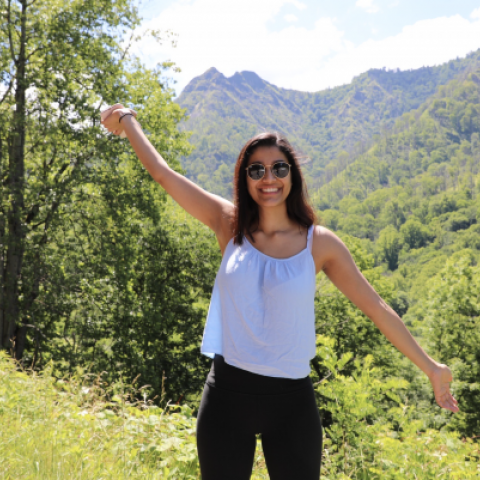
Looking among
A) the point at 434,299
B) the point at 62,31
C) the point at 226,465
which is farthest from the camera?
the point at 434,299

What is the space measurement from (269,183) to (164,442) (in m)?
1.99

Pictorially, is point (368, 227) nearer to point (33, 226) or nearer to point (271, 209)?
point (33, 226)

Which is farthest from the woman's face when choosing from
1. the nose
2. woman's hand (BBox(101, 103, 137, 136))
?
woman's hand (BBox(101, 103, 137, 136))

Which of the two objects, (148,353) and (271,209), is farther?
(148,353)

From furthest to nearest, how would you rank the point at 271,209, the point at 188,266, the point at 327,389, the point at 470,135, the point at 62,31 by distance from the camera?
1. the point at 470,135
2. the point at 188,266
3. the point at 62,31
4. the point at 327,389
5. the point at 271,209

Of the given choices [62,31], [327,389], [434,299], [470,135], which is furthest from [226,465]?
[470,135]

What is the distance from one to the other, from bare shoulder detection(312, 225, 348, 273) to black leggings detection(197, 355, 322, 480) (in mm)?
506

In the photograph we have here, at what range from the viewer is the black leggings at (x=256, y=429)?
1.83 metres

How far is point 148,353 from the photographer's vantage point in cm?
1777

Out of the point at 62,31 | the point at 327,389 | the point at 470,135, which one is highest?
the point at 470,135

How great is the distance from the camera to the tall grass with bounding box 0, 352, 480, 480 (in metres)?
2.66

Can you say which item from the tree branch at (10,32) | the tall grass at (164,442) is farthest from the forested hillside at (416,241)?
the tree branch at (10,32)

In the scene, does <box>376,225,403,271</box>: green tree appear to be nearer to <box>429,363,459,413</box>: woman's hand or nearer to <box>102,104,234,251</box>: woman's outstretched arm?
<box>429,363,459,413</box>: woman's hand

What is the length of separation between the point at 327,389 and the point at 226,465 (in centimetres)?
187
